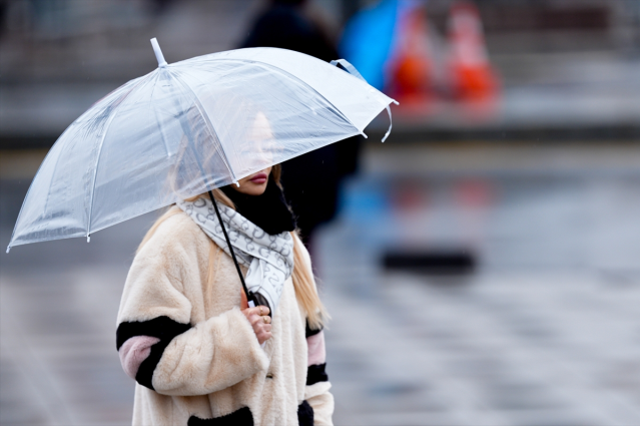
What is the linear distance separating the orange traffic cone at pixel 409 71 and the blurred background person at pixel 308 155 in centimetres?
1130

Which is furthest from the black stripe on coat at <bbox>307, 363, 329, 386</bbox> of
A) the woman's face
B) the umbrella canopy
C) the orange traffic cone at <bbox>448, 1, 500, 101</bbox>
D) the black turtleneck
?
the orange traffic cone at <bbox>448, 1, 500, 101</bbox>

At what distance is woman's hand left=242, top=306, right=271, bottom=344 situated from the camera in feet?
8.15

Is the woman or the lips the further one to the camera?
the lips

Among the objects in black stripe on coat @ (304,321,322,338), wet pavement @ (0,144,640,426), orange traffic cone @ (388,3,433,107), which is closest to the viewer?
black stripe on coat @ (304,321,322,338)

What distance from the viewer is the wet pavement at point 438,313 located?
536 centimetres

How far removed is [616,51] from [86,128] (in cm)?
2812

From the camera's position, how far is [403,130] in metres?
15.9

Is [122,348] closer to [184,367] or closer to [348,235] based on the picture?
[184,367]

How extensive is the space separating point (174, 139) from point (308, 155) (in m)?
2.26

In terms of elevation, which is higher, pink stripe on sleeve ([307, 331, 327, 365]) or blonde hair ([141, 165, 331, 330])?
blonde hair ([141, 165, 331, 330])

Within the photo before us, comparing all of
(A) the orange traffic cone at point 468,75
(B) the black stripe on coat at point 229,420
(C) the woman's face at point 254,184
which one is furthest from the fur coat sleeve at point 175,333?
(A) the orange traffic cone at point 468,75

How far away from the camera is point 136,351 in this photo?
96.9 inches

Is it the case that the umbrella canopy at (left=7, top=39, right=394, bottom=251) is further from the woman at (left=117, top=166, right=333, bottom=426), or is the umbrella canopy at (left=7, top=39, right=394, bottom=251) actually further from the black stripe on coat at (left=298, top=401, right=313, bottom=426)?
the black stripe on coat at (left=298, top=401, right=313, bottom=426)

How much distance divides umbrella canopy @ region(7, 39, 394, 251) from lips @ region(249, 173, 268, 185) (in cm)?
12
